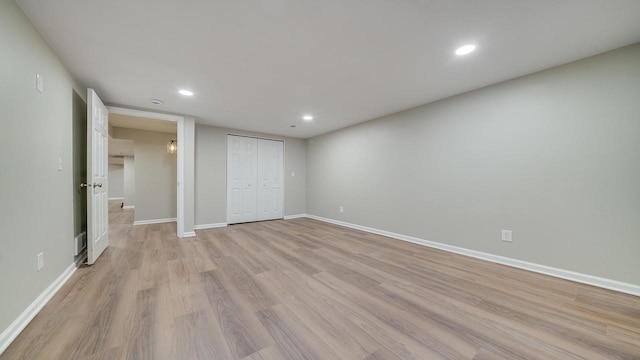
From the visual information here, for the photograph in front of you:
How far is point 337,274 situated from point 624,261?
2642 mm

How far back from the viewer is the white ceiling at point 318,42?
1.55 meters

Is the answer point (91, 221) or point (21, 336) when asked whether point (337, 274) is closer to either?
point (21, 336)

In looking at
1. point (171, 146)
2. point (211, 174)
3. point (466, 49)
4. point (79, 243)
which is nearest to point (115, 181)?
point (171, 146)

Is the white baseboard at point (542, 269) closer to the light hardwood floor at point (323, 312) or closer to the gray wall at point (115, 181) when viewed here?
the light hardwood floor at point (323, 312)

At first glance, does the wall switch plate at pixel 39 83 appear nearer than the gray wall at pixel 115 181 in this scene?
Yes

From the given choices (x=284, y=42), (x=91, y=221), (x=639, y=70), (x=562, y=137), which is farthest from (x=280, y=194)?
(x=639, y=70)

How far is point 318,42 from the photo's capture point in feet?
6.31

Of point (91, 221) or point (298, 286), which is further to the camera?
point (91, 221)

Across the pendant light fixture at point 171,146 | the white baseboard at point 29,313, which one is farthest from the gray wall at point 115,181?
the white baseboard at point 29,313

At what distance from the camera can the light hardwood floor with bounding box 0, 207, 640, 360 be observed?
1.30 meters

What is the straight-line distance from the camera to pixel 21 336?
140cm

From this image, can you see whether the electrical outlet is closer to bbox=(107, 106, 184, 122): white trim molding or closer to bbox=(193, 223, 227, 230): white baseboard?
bbox=(107, 106, 184, 122): white trim molding

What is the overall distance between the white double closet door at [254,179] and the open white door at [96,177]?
2201mm

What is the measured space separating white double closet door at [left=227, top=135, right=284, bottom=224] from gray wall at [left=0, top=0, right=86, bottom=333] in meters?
2.88
